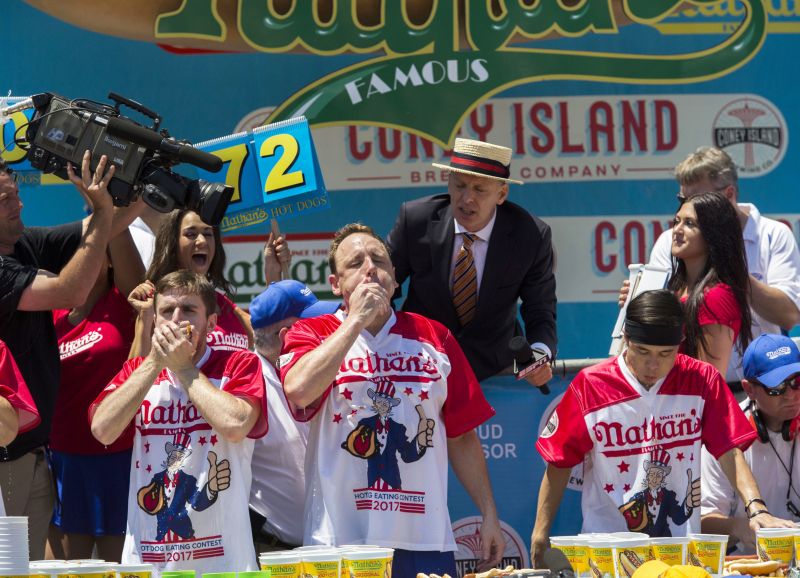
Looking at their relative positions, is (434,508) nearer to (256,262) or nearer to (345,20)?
(256,262)

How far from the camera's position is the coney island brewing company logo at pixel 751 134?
6176 millimetres

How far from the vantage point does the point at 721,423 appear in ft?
13.2

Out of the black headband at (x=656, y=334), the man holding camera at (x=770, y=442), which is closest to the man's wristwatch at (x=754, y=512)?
the man holding camera at (x=770, y=442)

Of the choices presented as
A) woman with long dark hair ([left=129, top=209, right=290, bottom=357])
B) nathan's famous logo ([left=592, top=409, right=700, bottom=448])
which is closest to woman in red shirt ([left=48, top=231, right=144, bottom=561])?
woman with long dark hair ([left=129, top=209, right=290, bottom=357])

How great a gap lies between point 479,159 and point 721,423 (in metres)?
1.53

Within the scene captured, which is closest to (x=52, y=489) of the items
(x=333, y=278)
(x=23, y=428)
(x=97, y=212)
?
(x=23, y=428)

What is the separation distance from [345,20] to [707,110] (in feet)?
5.95

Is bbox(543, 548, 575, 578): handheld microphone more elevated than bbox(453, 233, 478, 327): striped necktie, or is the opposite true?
bbox(453, 233, 478, 327): striped necktie

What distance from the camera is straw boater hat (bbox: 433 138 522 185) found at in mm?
4984

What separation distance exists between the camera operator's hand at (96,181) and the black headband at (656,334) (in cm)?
177

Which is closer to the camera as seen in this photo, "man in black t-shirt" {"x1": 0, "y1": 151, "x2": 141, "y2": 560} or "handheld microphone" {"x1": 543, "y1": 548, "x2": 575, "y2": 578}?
"handheld microphone" {"x1": 543, "y1": 548, "x2": 575, "y2": 578}

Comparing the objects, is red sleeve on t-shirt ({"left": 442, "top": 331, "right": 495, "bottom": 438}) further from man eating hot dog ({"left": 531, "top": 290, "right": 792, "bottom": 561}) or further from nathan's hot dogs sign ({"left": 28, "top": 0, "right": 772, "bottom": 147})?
nathan's hot dogs sign ({"left": 28, "top": 0, "right": 772, "bottom": 147})

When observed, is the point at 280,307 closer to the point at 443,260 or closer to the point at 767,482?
the point at 443,260

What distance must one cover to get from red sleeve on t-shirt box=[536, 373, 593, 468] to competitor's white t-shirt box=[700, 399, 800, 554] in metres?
0.75
